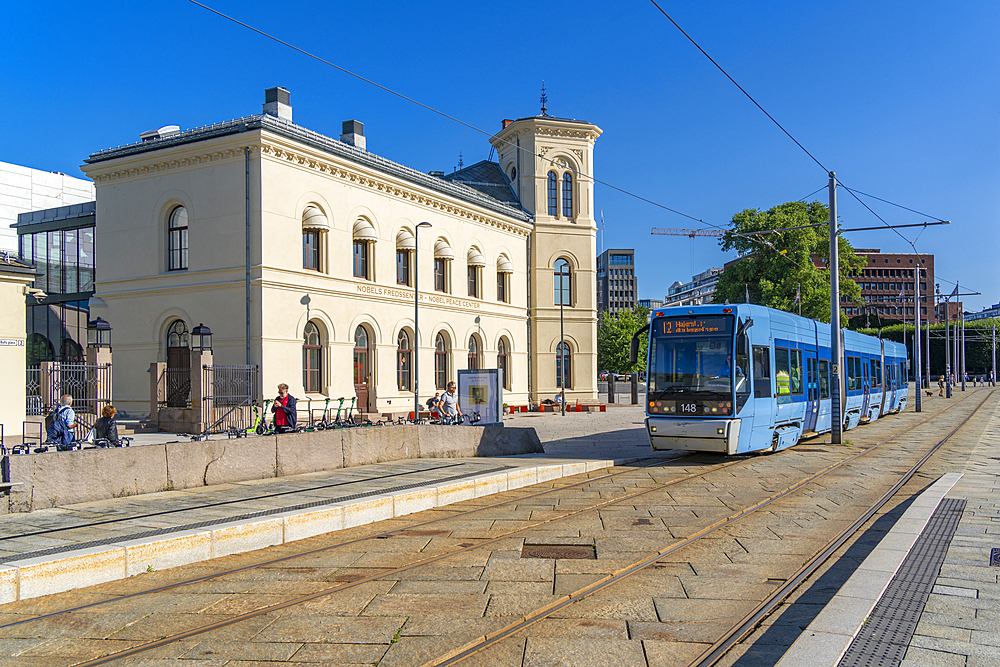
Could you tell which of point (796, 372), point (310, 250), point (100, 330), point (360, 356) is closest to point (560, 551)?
point (796, 372)

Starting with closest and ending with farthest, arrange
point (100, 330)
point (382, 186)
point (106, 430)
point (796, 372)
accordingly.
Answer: point (106, 430) < point (796, 372) < point (100, 330) < point (382, 186)

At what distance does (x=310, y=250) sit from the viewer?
27.5 m

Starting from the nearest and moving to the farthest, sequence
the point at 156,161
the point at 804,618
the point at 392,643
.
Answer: the point at 392,643, the point at 804,618, the point at 156,161

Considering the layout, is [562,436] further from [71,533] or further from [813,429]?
[71,533]

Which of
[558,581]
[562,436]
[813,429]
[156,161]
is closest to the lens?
[558,581]

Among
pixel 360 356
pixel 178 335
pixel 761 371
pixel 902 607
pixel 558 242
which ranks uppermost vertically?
pixel 558 242

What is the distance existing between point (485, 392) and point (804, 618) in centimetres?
1603

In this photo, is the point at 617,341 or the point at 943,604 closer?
the point at 943,604

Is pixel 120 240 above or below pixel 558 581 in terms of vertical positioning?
above

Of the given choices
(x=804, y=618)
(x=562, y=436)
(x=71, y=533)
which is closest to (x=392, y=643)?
(x=804, y=618)

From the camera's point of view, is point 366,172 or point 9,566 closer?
point 9,566

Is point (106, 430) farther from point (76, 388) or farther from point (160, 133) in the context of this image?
point (160, 133)

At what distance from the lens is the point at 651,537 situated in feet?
28.5

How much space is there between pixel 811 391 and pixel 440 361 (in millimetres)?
17505
